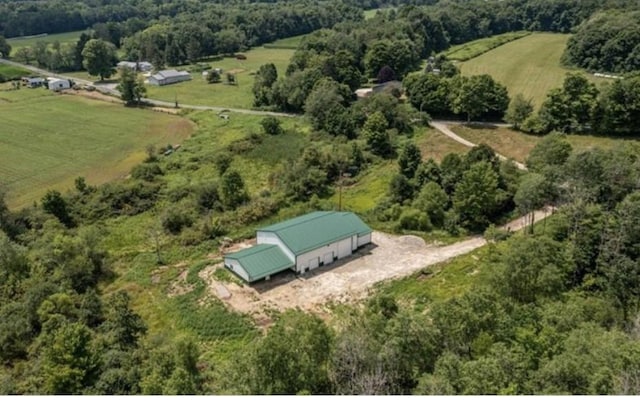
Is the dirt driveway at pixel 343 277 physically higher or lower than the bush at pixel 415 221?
lower

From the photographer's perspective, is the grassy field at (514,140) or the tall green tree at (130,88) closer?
the grassy field at (514,140)

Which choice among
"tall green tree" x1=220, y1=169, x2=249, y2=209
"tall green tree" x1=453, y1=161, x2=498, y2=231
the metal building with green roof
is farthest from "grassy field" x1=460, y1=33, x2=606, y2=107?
"tall green tree" x1=220, y1=169, x2=249, y2=209

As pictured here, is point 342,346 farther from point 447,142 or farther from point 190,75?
point 190,75

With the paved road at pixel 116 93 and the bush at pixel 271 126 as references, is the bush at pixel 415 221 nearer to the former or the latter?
the bush at pixel 271 126

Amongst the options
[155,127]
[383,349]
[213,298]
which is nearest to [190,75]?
[155,127]

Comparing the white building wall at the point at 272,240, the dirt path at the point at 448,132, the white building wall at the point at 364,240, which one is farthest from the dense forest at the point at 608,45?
the white building wall at the point at 272,240

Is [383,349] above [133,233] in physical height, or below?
above
